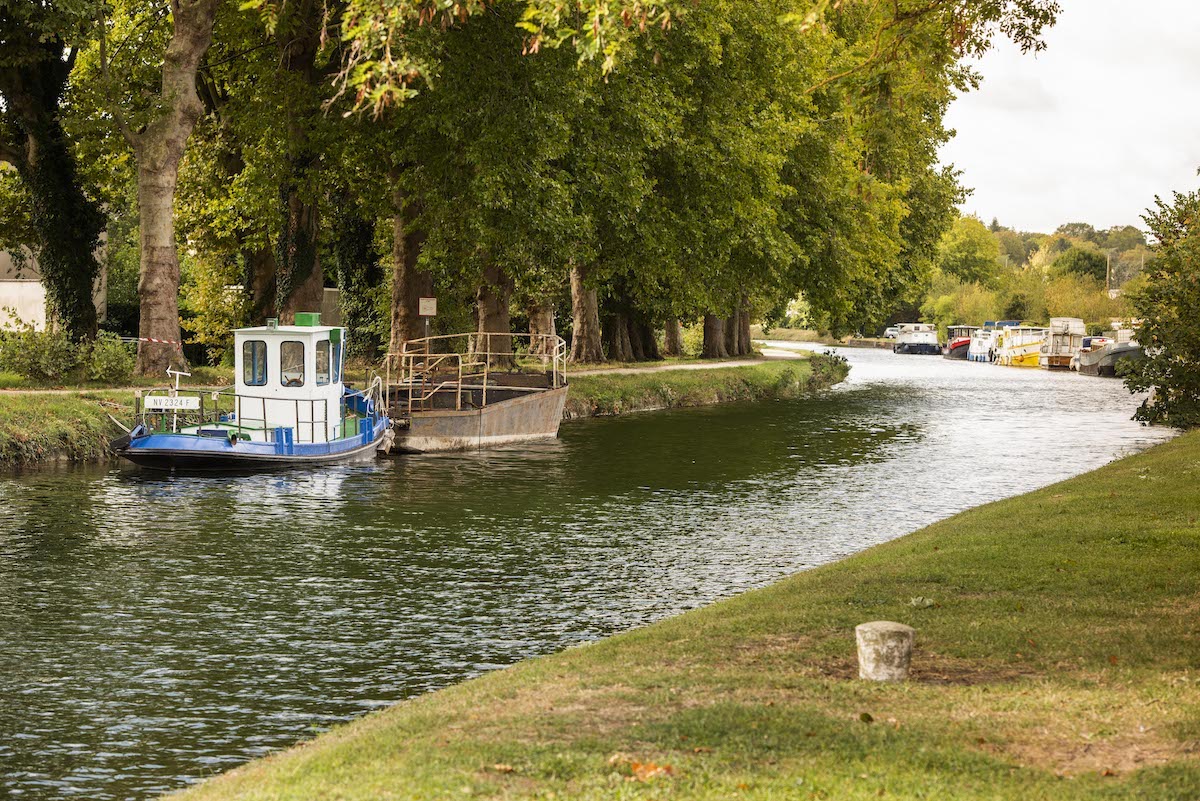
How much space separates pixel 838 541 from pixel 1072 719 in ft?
43.3

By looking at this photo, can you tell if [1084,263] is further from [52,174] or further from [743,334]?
[52,174]

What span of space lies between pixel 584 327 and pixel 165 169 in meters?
26.0

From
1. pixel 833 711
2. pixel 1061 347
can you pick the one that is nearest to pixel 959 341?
pixel 1061 347

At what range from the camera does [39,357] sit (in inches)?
1387

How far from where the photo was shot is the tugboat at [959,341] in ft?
407

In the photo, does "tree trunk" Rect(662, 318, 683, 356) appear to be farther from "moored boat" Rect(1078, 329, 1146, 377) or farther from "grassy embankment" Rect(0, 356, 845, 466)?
"moored boat" Rect(1078, 329, 1146, 377)

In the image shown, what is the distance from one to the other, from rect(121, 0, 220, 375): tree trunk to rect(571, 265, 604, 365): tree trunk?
24334mm

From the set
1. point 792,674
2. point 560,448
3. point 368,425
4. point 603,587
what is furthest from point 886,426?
point 792,674

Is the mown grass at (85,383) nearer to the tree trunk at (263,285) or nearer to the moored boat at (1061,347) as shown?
the tree trunk at (263,285)

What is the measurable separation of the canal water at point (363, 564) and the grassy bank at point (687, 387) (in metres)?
8.76

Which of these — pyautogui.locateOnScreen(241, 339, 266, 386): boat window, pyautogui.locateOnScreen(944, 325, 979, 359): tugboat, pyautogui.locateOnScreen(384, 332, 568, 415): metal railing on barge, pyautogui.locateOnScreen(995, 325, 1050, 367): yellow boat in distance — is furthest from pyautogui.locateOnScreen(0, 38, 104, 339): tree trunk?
pyautogui.locateOnScreen(944, 325, 979, 359): tugboat

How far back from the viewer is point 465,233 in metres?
38.8

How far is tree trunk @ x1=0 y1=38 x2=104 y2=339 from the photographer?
39375mm

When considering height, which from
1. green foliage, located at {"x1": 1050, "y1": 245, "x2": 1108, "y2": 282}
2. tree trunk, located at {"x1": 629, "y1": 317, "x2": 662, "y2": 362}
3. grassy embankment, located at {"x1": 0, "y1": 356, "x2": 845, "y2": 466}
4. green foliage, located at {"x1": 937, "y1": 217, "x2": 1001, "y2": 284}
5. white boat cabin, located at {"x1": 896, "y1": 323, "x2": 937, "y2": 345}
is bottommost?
grassy embankment, located at {"x1": 0, "y1": 356, "x2": 845, "y2": 466}
